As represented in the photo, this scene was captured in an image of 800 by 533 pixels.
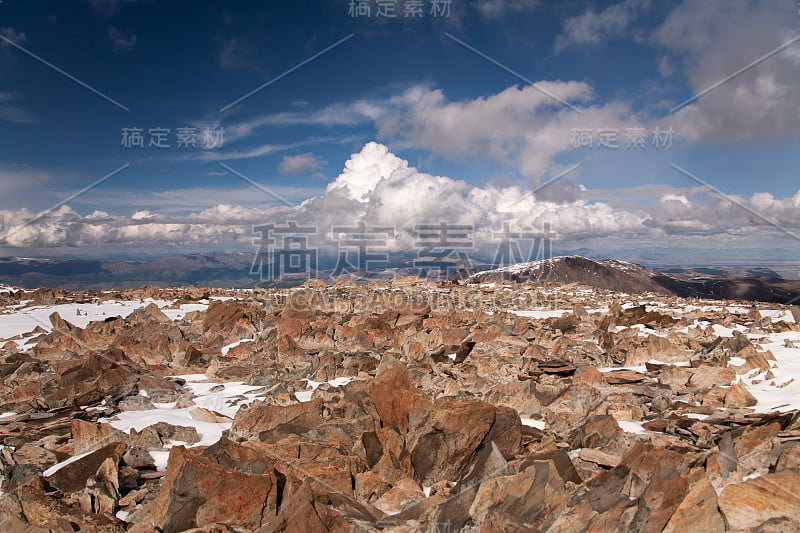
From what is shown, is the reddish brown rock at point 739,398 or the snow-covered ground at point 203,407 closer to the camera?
the snow-covered ground at point 203,407

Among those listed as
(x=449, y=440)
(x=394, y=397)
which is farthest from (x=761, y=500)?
(x=394, y=397)

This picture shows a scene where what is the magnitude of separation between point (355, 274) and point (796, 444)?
44042 millimetres

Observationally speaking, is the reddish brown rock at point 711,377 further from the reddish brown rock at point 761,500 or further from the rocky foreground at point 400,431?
the reddish brown rock at point 761,500

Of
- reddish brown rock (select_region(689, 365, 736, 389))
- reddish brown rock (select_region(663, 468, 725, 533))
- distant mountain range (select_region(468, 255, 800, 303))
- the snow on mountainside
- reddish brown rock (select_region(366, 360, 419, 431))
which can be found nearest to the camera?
reddish brown rock (select_region(663, 468, 725, 533))

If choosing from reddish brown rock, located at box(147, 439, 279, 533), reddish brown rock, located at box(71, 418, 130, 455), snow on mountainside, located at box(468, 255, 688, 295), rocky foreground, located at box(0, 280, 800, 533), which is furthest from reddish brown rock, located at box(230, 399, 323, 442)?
snow on mountainside, located at box(468, 255, 688, 295)

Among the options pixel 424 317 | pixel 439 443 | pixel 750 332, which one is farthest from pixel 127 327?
pixel 750 332

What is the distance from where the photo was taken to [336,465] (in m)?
7.47

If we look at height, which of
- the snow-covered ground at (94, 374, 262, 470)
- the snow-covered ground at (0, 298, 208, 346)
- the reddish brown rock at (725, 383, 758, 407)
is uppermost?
the reddish brown rock at (725, 383, 758, 407)

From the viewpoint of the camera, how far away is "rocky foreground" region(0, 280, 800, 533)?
5895 mm

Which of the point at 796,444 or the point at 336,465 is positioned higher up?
the point at 796,444

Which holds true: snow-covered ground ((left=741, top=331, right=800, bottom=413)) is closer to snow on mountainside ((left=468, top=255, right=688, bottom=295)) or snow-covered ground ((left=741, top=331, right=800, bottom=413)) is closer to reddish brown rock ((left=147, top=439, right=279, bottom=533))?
reddish brown rock ((left=147, top=439, right=279, bottom=533))

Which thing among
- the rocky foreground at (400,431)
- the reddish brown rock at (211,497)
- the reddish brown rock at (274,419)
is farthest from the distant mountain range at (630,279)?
the reddish brown rock at (211,497)

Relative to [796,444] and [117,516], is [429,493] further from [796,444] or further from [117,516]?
[796,444]

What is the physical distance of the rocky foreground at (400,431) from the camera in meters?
5.89
